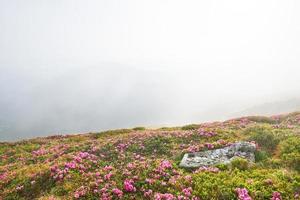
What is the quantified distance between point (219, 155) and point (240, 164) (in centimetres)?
281

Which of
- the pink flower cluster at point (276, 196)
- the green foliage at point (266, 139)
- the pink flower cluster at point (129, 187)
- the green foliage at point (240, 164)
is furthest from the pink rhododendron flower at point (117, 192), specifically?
the green foliage at point (266, 139)

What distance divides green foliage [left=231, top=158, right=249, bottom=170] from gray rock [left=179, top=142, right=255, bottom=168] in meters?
0.68

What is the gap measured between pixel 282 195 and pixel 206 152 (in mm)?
7694

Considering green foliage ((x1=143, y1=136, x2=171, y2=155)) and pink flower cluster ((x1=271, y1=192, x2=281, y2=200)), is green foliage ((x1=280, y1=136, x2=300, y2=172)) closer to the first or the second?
pink flower cluster ((x1=271, y1=192, x2=281, y2=200))

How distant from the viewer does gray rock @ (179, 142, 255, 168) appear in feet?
62.6

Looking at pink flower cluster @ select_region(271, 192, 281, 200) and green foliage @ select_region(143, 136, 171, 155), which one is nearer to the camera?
pink flower cluster @ select_region(271, 192, 281, 200)

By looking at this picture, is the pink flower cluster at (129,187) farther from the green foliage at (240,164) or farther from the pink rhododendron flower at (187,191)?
the green foliage at (240,164)

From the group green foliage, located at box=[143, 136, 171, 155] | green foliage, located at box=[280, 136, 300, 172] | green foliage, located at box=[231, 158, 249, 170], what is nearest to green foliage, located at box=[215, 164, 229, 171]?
green foliage, located at box=[231, 158, 249, 170]

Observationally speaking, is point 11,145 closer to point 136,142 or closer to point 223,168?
point 136,142

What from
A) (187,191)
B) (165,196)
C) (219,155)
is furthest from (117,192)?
(219,155)

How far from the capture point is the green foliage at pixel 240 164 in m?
17.6

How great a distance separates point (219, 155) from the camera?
2052 cm

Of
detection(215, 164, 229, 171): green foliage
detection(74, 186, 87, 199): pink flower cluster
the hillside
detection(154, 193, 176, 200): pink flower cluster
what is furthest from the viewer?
detection(215, 164, 229, 171): green foliage

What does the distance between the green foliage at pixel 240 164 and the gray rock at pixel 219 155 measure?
0.68 m
